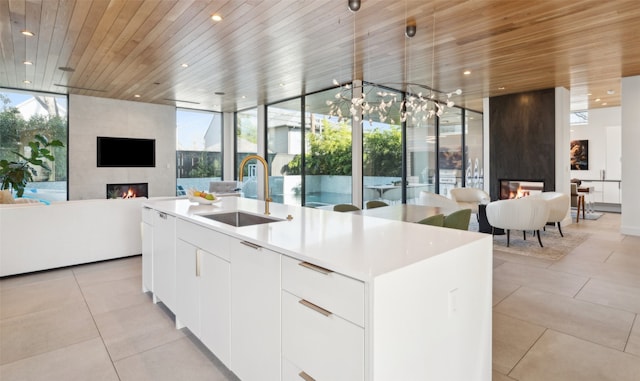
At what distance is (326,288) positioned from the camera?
48.9 inches

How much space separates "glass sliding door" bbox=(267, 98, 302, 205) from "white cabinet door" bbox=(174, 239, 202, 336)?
212 inches

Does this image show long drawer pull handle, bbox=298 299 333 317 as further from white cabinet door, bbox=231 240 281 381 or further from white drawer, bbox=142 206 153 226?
white drawer, bbox=142 206 153 226

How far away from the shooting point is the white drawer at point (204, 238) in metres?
1.92

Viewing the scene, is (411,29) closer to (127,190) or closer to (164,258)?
(164,258)

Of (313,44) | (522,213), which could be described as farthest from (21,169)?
(522,213)

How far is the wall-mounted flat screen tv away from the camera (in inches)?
310


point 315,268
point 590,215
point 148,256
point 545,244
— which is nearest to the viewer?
point 315,268

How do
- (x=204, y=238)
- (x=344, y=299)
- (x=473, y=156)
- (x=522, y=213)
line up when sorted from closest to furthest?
(x=344, y=299)
(x=204, y=238)
(x=522, y=213)
(x=473, y=156)

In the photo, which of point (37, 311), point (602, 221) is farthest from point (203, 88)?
point (602, 221)

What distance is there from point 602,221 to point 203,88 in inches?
344

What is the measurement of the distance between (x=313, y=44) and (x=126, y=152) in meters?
6.00

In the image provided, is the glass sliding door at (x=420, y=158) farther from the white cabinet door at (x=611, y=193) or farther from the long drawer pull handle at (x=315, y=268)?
the long drawer pull handle at (x=315, y=268)

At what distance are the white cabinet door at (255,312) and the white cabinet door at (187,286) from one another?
518 mm

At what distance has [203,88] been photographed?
271 inches
